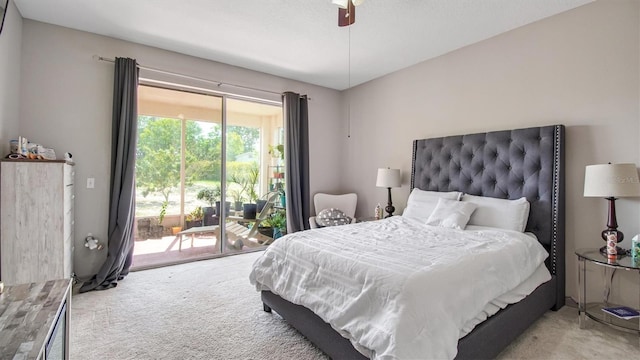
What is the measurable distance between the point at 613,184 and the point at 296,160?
345cm

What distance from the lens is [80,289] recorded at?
2.86 meters

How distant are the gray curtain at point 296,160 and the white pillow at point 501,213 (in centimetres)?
241

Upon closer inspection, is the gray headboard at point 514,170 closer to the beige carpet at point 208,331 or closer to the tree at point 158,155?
the beige carpet at point 208,331

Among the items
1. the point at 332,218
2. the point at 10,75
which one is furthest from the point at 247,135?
the point at 10,75

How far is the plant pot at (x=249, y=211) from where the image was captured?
4371mm

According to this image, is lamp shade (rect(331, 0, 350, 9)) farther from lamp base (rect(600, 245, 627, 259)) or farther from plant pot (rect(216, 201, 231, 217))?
plant pot (rect(216, 201, 231, 217))

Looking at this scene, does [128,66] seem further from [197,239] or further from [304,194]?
[304,194]

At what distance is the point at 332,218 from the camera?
13.8 ft

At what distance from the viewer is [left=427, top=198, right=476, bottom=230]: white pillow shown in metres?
2.76

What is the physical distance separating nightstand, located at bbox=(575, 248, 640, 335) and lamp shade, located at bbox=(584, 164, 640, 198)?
0.47 meters

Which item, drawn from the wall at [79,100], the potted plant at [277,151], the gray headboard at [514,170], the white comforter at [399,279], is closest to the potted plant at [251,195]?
the potted plant at [277,151]

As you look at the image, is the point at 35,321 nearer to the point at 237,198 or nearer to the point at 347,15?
the point at 347,15

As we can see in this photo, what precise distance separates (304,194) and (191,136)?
1.85m

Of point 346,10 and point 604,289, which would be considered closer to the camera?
point 346,10
